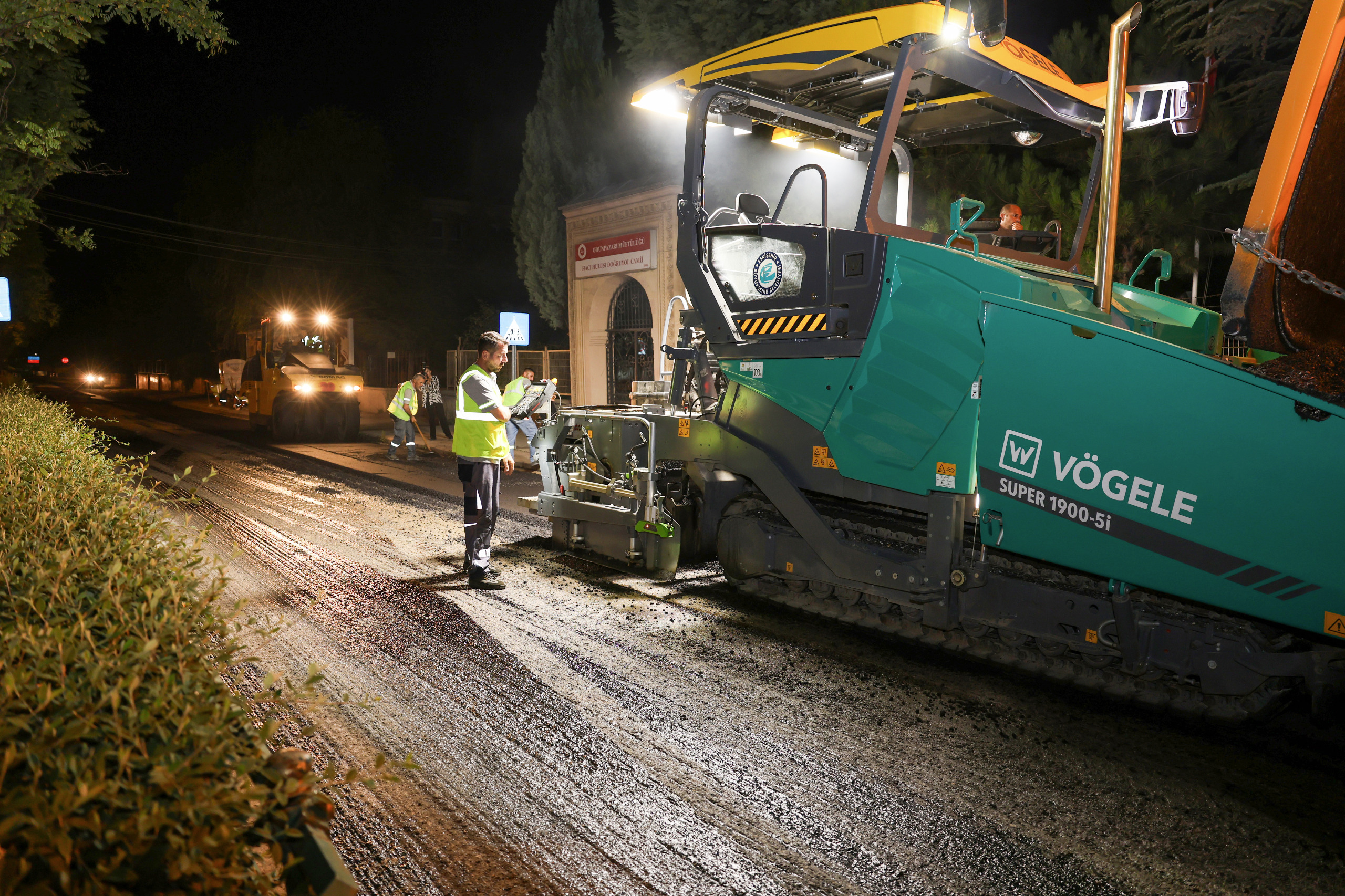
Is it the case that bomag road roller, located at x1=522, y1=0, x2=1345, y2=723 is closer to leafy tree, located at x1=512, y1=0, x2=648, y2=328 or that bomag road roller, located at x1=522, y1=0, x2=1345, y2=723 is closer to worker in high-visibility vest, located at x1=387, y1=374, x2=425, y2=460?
worker in high-visibility vest, located at x1=387, y1=374, x2=425, y2=460

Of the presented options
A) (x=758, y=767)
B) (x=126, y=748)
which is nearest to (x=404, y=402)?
(x=758, y=767)

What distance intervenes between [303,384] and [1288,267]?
18824 mm

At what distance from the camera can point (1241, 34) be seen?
8.21 m

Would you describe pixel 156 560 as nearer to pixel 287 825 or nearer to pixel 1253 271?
pixel 287 825

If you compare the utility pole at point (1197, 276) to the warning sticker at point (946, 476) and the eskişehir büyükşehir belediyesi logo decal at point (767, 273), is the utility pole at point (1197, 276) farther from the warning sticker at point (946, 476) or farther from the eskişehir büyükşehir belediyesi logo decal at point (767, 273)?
the warning sticker at point (946, 476)

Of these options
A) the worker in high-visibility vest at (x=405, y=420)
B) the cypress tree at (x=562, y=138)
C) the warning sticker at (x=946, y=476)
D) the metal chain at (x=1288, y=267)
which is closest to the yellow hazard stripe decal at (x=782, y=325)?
the warning sticker at (x=946, y=476)

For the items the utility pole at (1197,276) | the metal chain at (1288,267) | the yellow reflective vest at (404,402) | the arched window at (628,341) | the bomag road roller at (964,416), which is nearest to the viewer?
the metal chain at (1288,267)

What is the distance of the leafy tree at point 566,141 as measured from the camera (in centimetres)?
2202

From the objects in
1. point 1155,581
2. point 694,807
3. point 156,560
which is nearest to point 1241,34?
point 1155,581

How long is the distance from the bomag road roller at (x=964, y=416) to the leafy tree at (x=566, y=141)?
16973 millimetres

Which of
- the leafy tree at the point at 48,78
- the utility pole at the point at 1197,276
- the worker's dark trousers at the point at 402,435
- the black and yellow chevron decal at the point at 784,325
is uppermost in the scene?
the leafy tree at the point at 48,78

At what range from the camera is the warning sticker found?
423 cm

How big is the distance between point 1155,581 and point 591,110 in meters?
21.4

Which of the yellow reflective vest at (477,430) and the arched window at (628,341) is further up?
the arched window at (628,341)
